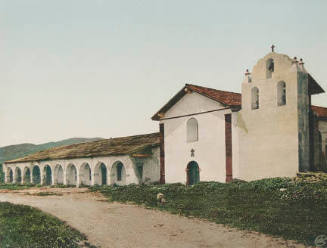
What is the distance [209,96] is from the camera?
883 inches

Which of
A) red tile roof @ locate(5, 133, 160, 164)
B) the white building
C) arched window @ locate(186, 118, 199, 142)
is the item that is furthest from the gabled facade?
red tile roof @ locate(5, 133, 160, 164)

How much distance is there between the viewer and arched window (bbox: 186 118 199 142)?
24.3 meters

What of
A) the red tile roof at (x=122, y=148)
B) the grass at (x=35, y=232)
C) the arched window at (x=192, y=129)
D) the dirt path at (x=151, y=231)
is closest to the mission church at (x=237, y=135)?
→ the arched window at (x=192, y=129)

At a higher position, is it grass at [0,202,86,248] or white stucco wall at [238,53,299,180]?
white stucco wall at [238,53,299,180]

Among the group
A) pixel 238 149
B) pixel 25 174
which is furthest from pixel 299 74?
pixel 25 174

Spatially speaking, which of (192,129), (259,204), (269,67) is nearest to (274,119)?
(269,67)

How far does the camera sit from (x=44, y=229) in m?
10.6

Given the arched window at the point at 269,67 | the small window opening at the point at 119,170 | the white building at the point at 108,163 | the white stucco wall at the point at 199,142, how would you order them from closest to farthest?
the arched window at the point at 269,67
the white stucco wall at the point at 199,142
the white building at the point at 108,163
the small window opening at the point at 119,170

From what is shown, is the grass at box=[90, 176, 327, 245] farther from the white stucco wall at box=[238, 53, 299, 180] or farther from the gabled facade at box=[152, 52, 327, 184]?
the gabled facade at box=[152, 52, 327, 184]

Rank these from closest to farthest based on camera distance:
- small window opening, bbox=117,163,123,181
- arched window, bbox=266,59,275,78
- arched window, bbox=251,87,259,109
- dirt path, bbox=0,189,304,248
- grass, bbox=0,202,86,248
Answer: grass, bbox=0,202,86,248 → dirt path, bbox=0,189,304,248 → arched window, bbox=266,59,275,78 → arched window, bbox=251,87,259,109 → small window opening, bbox=117,163,123,181

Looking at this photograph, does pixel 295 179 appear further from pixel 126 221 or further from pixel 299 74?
pixel 126 221

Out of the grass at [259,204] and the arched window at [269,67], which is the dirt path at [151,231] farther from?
the arched window at [269,67]

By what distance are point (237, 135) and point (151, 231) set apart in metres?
11.3

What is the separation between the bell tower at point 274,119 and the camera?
1841 centimetres
